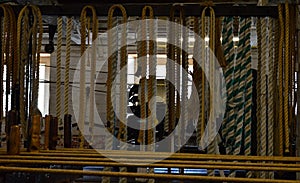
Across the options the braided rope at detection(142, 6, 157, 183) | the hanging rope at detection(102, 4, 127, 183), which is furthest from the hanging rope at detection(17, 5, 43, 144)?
the braided rope at detection(142, 6, 157, 183)

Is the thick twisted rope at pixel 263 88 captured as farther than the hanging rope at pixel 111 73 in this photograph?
Yes

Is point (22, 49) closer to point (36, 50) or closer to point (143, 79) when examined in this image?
point (36, 50)

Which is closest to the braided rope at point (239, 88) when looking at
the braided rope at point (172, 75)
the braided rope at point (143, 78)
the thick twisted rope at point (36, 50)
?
the braided rope at point (172, 75)

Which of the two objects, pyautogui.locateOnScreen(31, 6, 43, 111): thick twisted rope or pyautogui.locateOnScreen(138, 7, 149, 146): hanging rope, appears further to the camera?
pyautogui.locateOnScreen(31, 6, 43, 111): thick twisted rope

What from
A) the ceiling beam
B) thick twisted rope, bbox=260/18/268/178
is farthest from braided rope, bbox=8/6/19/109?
thick twisted rope, bbox=260/18/268/178

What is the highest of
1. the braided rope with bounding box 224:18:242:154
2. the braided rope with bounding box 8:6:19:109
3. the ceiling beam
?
the ceiling beam

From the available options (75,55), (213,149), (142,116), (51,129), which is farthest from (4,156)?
(75,55)

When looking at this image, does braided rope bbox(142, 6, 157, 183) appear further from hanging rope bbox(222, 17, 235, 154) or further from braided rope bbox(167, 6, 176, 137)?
hanging rope bbox(222, 17, 235, 154)

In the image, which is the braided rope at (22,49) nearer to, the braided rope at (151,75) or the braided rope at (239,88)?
the braided rope at (151,75)

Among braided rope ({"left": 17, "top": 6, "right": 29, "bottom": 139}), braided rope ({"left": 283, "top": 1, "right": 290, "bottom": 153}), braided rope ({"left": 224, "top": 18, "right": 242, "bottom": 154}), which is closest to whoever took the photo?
braided rope ({"left": 283, "top": 1, "right": 290, "bottom": 153})

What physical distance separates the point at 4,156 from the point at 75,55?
7932mm

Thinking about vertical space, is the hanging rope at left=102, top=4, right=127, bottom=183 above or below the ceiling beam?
below

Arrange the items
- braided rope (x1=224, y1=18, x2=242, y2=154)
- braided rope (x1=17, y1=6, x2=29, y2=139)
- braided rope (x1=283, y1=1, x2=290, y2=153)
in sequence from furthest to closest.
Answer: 1. braided rope (x1=224, y1=18, x2=242, y2=154)
2. braided rope (x1=17, y1=6, x2=29, y2=139)
3. braided rope (x1=283, y1=1, x2=290, y2=153)

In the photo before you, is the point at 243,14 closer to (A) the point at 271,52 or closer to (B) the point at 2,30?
(A) the point at 271,52
